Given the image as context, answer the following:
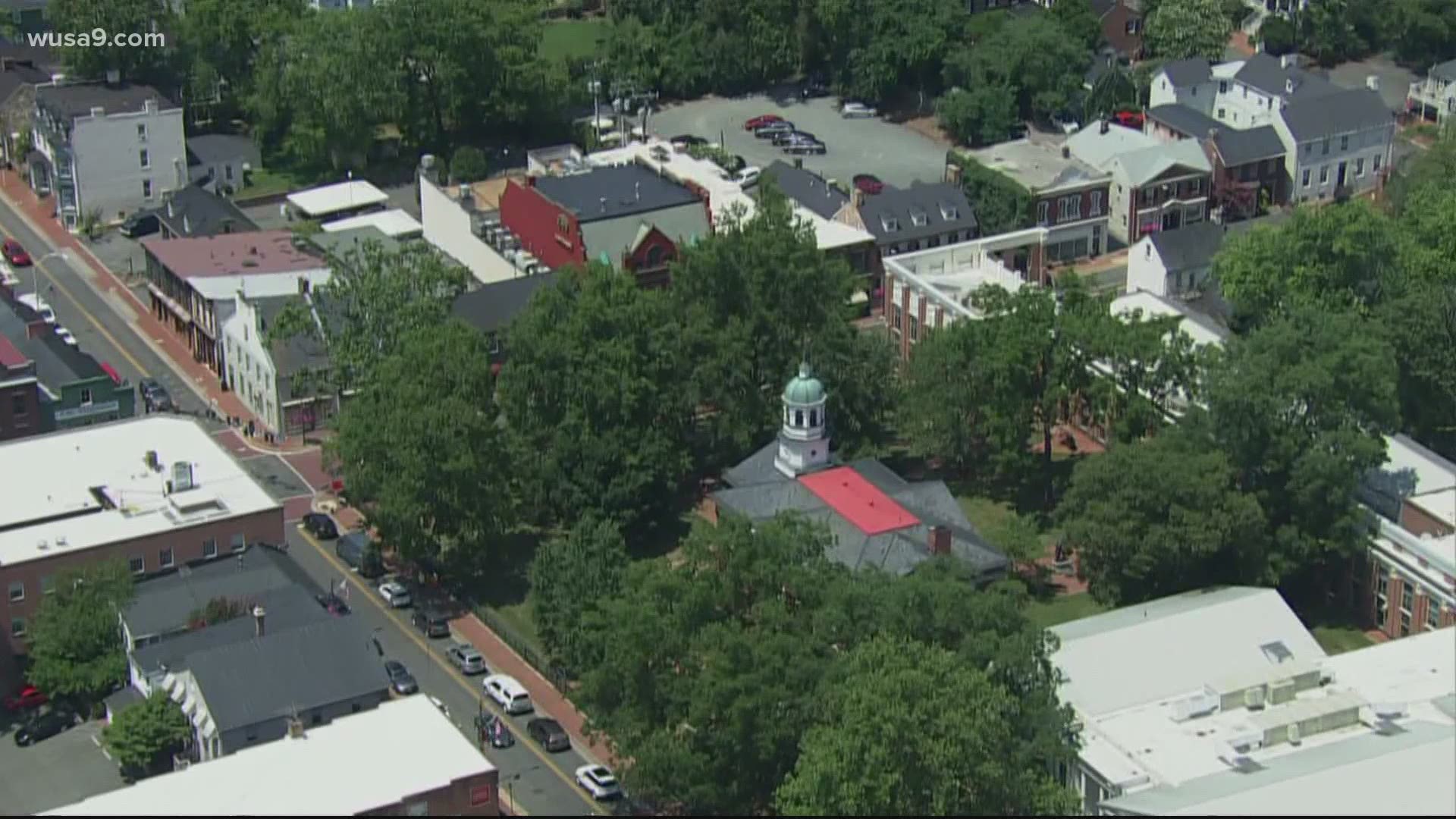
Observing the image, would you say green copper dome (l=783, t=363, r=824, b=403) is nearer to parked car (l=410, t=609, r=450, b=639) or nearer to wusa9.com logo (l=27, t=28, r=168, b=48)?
parked car (l=410, t=609, r=450, b=639)

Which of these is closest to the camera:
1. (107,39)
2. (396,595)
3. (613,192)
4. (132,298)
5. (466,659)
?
(466,659)

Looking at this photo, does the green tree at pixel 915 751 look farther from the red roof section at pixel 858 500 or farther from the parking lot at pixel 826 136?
the parking lot at pixel 826 136

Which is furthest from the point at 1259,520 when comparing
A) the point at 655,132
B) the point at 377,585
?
the point at 655,132

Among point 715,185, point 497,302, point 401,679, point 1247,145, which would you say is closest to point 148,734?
point 401,679

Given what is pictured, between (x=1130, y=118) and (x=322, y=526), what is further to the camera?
(x=1130, y=118)

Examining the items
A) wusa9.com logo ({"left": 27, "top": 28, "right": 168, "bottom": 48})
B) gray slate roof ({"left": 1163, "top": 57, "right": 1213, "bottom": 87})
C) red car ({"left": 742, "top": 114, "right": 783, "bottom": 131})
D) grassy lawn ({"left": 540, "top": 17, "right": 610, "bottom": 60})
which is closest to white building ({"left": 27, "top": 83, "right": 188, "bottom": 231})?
wusa9.com logo ({"left": 27, "top": 28, "right": 168, "bottom": 48})

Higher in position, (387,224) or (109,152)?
(109,152)

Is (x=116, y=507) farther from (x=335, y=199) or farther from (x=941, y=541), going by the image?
(x=335, y=199)
